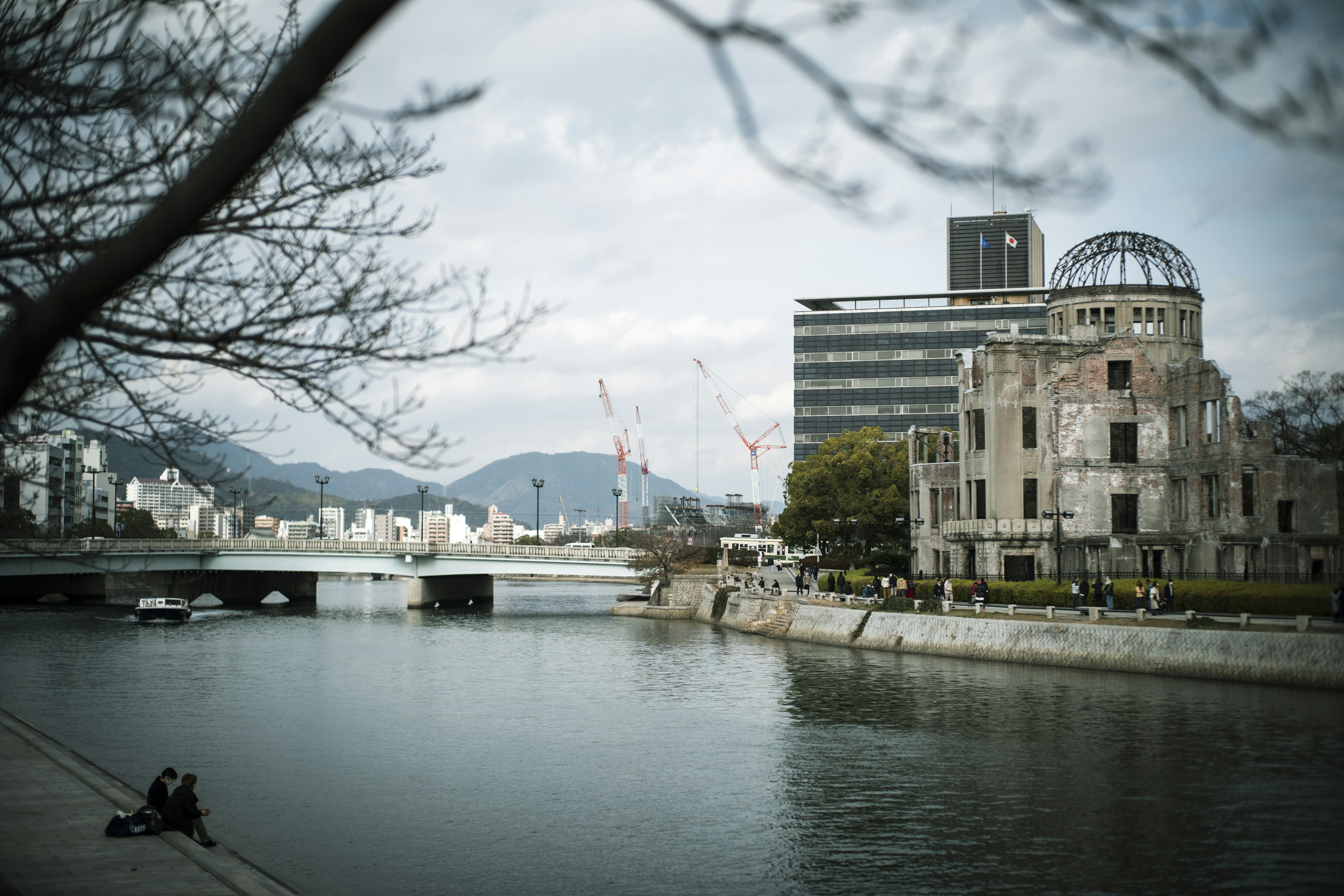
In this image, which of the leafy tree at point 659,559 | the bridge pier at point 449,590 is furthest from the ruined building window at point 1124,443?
the bridge pier at point 449,590

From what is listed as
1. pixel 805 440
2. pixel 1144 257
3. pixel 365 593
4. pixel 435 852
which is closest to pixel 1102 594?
pixel 1144 257

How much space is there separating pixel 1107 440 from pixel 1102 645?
18.0 metres

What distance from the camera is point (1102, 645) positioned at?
45.7m

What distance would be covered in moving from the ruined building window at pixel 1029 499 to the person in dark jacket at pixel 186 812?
4902 centimetres

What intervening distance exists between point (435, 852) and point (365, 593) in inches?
5568

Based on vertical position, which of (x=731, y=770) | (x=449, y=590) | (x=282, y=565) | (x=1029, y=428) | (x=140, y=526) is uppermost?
(x=1029, y=428)

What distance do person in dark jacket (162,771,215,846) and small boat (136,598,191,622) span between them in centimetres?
6691

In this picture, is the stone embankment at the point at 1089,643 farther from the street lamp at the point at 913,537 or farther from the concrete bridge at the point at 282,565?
the concrete bridge at the point at 282,565

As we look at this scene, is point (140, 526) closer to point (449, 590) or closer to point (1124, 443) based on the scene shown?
point (449, 590)

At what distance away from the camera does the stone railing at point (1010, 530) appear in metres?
60.2

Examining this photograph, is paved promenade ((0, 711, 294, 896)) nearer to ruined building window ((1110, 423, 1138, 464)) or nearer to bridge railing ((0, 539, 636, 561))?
ruined building window ((1110, 423, 1138, 464))

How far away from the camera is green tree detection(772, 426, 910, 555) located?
9162 centimetres

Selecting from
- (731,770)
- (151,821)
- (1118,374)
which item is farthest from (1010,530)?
(151,821)

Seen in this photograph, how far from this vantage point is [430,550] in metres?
103
